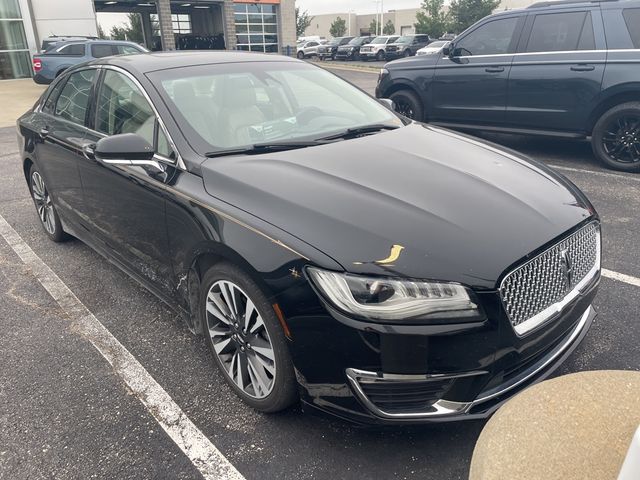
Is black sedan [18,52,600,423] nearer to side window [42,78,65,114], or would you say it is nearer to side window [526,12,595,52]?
side window [42,78,65,114]

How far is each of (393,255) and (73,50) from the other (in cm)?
1706

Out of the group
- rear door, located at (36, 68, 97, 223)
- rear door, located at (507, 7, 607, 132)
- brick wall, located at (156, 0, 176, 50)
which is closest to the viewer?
rear door, located at (36, 68, 97, 223)

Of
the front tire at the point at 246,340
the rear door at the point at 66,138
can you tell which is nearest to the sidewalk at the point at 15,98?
the rear door at the point at 66,138

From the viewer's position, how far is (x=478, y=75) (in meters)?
6.91

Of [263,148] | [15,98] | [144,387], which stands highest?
[263,148]

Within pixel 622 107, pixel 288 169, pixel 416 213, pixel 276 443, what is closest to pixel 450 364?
pixel 416 213

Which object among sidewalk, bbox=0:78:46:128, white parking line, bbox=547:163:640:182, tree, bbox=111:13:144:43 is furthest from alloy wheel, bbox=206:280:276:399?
tree, bbox=111:13:144:43

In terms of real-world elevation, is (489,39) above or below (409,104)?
above

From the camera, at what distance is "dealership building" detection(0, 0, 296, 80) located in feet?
69.7

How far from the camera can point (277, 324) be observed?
2135 mm

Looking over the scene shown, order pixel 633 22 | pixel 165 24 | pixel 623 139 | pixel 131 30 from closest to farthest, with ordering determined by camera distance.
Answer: pixel 633 22, pixel 623 139, pixel 165 24, pixel 131 30

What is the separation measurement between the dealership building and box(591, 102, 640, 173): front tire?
22.6 meters

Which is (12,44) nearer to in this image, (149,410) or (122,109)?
(122,109)

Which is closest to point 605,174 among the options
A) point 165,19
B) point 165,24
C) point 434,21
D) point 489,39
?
point 489,39
